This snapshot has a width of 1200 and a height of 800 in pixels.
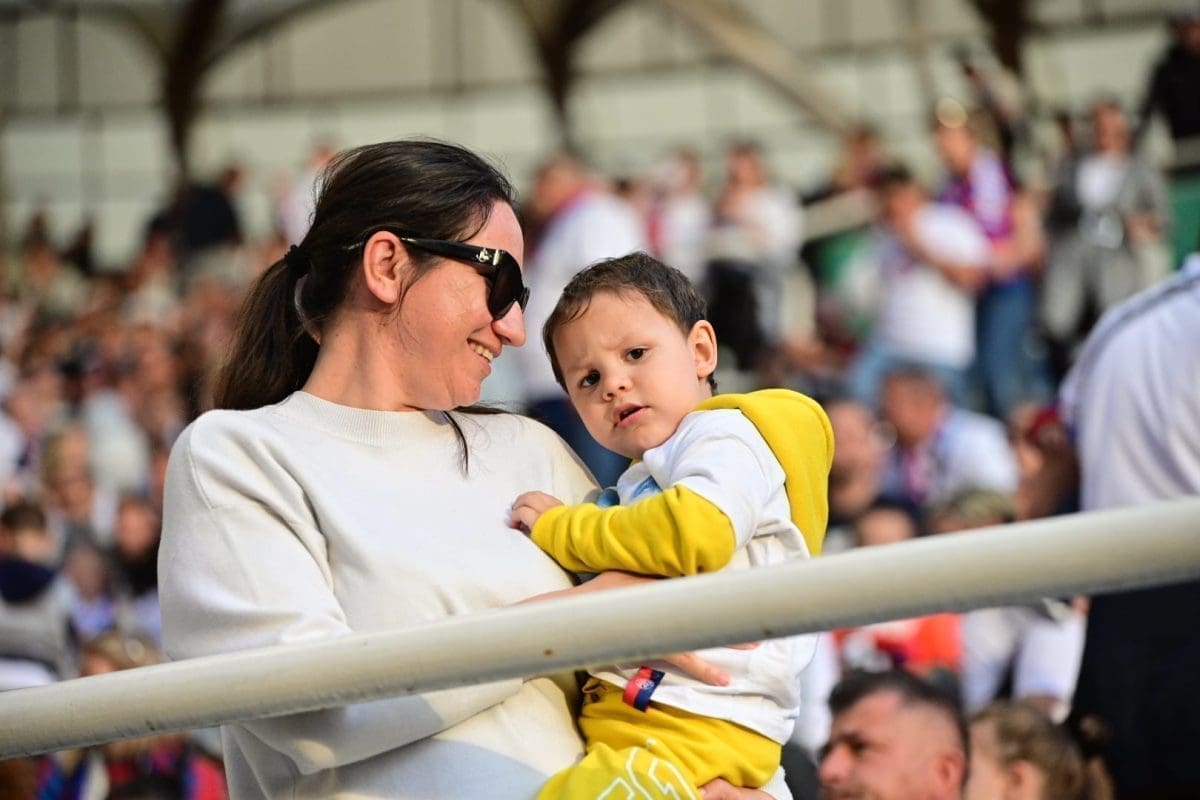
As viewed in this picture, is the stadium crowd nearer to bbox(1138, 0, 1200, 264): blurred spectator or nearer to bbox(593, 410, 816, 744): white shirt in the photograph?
bbox(1138, 0, 1200, 264): blurred spectator

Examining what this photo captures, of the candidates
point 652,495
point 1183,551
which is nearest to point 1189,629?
point 652,495

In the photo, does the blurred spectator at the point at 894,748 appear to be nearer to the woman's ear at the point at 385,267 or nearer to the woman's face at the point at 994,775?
the woman's face at the point at 994,775

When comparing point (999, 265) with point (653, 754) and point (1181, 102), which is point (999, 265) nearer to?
point (1181, 102)

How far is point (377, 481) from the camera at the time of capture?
2781 millimetres

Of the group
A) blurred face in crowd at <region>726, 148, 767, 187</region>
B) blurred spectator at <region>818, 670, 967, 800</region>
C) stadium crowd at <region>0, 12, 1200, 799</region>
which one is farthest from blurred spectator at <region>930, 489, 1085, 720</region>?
blurred face in crowd at <region>726, 148, 767, 187</region>

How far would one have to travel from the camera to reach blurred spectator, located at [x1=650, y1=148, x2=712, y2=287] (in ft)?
37.7

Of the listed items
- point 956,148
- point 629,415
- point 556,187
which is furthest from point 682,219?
point 629,415

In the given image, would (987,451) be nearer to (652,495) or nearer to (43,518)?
(43,518)

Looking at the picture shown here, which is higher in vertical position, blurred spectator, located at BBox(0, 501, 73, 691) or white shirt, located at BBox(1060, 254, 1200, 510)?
white shirt, located at BBox(1060, 254, 1200, 510)

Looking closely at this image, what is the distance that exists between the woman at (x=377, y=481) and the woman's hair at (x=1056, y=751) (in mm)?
1682

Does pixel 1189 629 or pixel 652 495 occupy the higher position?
pixel 652 495

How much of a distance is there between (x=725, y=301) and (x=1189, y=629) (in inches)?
266

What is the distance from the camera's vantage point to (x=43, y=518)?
900 cm

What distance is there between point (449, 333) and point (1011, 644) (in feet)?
11.7
